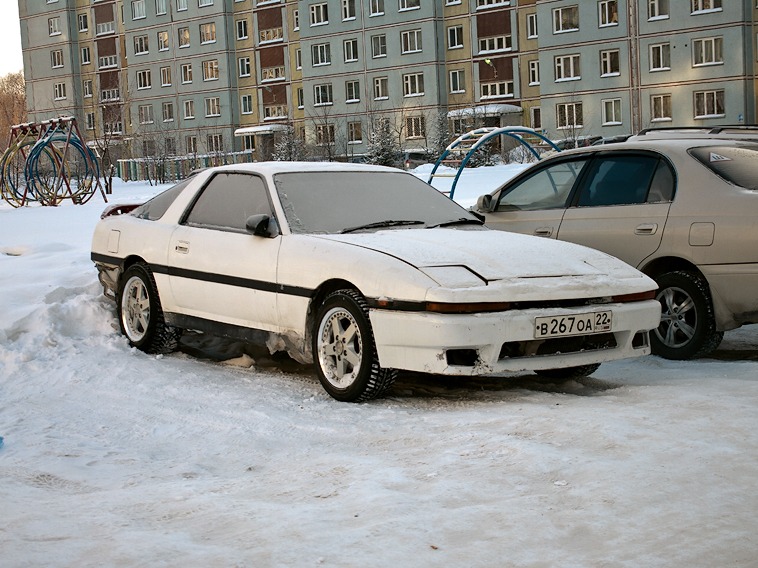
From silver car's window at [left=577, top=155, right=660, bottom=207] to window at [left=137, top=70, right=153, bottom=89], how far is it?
74157mm

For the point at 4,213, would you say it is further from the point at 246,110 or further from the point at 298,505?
the point at 246,110

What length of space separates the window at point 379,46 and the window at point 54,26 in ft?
106

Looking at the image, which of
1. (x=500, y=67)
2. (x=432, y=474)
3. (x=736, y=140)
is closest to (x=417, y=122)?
(x=500, y=67)

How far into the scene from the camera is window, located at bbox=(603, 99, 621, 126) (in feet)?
181

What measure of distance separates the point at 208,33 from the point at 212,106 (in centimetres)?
498

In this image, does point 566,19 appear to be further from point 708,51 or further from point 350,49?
point 350,49

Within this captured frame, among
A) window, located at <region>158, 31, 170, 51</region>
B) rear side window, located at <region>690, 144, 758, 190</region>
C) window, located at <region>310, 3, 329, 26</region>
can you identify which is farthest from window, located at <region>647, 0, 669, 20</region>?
rear side window, located at <region>690, 144, 758, 190</region>

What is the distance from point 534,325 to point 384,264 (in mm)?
915

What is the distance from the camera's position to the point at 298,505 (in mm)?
4266

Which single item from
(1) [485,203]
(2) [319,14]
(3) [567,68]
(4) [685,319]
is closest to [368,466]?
(4) [685,319]

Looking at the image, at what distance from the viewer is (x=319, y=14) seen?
68.4 m

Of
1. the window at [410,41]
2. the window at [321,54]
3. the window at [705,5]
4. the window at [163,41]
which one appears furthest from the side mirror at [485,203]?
the window at [163,41]

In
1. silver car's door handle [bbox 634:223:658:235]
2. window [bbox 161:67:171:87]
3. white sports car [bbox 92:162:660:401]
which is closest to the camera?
white sports car [bbox 92:162:660:401]

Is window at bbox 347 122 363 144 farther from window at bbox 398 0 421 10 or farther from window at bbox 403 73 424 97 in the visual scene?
window at bbox 398 0 421 10
